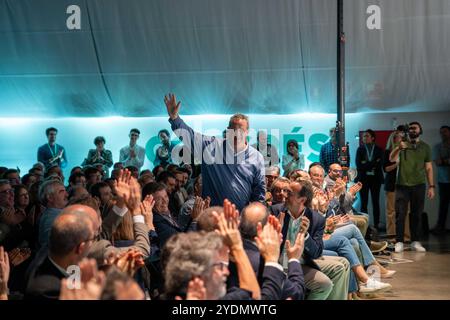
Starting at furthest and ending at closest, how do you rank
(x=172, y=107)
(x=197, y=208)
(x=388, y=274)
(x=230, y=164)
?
(x=388, y=274)
(x=230, y=164)
(x=172, y=107)
(x=197, y=208)

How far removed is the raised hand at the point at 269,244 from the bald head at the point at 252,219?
0.37 metres

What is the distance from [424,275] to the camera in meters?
8.18

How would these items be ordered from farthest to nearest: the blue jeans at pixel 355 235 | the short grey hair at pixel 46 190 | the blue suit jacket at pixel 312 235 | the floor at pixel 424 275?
the floor at pixel 424 275 → the blue jeans at pixel 355 235 → the short grey hair at pixel 46 190 → the blue suit jacket at pixel 312 235

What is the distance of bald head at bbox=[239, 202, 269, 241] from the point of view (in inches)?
157

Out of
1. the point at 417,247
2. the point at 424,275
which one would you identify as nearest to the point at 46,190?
the point at 424,275

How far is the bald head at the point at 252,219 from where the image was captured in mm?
3986

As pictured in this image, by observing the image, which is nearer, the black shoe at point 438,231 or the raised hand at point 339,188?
the raised hand at point 339,188

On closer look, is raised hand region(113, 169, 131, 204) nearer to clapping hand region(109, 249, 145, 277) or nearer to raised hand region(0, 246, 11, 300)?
clapping hand region(109, 249, 145, 277)

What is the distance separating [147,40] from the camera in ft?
37.8

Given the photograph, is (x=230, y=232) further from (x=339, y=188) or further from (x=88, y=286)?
(x=339, y=188)

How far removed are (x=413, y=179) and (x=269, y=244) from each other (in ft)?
23.4

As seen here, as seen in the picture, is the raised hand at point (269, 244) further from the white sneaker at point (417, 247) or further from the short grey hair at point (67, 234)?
the white sneaker at point (417, 247)

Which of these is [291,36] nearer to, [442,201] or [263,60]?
[263,60]

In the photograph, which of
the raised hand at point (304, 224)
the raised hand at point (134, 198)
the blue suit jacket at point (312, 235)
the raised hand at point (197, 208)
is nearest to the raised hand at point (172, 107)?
the raised hand at point (197, 208)
